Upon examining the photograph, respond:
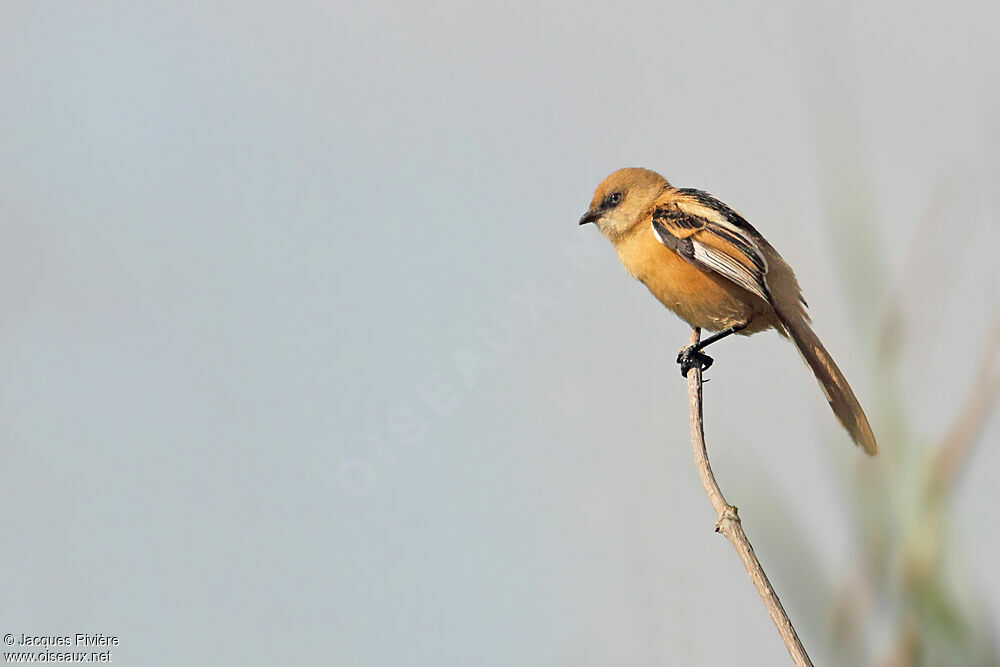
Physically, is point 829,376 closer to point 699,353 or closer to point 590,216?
point 699,353

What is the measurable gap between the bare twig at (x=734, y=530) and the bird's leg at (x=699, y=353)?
97 cm

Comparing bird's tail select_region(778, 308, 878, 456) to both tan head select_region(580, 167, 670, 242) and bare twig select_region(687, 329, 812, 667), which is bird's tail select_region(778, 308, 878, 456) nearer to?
bare twig select_region(687, 329, 812, 667)

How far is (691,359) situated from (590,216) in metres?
0.78

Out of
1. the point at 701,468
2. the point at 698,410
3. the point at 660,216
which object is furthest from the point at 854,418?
the point at 660,216

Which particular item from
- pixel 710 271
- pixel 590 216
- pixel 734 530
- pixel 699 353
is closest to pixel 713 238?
pixel 710 271

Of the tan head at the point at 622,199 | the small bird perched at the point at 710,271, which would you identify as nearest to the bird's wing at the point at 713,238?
the small bird perched at the point at 710,271

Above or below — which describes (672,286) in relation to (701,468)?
above

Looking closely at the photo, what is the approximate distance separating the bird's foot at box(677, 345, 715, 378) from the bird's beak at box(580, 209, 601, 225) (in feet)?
2.36

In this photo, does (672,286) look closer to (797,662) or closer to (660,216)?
(660,216)

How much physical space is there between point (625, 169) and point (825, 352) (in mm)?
1245

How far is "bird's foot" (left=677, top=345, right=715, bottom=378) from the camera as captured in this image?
10.5 ft

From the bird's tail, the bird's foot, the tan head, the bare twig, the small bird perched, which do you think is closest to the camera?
the bare twig

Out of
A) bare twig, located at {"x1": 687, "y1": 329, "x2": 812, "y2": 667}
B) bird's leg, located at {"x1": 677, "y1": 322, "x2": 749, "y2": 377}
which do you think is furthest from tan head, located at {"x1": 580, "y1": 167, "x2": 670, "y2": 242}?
bare twig, located at {"x1": 687, "y1": 329, "x2": 812, "y2": 667}

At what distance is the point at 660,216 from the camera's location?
347 centimetres
